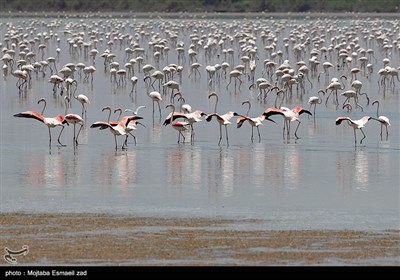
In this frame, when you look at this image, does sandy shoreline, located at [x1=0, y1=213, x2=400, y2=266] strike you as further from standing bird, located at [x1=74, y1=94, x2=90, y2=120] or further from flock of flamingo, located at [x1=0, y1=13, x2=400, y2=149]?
standing bird, located at [x1=74, y1=94, x2=90, y2=120]

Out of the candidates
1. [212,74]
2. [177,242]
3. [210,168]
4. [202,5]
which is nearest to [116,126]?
[210,168]

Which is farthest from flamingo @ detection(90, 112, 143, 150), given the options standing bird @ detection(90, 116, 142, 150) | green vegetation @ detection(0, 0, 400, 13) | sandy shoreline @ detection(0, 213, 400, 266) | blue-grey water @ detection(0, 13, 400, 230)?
green vegetation @ detection(0, 0, 400, 13)

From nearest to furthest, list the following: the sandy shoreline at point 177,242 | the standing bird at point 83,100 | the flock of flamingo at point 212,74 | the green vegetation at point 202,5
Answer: the sandy shoreline at point 177,242
the flock of flamingo at point 212,74
the standing bird at point 83,100
the green vegetation at point 202,5

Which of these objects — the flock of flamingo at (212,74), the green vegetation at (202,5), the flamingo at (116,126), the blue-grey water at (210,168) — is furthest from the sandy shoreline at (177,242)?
the green vegetation at (202,5)

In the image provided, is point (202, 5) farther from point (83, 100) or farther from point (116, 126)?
point (116, 126)

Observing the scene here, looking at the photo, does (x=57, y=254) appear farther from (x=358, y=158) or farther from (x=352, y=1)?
(x=352, y=1)

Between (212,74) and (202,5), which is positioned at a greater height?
(202,5)

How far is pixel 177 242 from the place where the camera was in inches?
425

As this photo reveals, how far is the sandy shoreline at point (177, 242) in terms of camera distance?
10094mm

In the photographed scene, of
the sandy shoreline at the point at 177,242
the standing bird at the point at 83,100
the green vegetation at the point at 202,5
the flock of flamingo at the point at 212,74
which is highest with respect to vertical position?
the green vegetation at the point at 202,5

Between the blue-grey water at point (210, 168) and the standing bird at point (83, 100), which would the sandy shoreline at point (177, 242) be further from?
the standing bird at point (83, 100)

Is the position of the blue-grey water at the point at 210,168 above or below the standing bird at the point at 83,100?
below

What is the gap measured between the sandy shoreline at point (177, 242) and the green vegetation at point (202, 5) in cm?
6507

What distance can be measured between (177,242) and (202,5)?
68403mm
